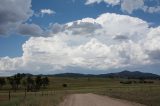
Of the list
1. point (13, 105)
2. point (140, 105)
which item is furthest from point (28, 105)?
point (140, 105)

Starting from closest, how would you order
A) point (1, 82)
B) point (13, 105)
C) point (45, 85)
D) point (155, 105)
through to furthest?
point (13, 105), point (155, 105), point (1, 82), point (45, 85)

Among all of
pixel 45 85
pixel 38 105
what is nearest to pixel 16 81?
pixel 45 85

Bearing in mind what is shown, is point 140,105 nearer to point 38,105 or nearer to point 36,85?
point 38,105

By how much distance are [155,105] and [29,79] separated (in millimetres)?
143759

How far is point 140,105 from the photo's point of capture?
31438mm

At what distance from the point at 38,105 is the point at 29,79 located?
14137 centimetres

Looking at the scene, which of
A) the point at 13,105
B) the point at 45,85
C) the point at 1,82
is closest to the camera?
the point at 13,105

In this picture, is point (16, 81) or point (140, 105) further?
point (16, 81)

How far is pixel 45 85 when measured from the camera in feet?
610

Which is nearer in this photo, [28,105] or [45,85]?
[28,105]

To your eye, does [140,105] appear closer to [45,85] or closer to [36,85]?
[36,85]

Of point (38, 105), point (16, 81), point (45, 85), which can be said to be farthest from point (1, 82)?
point (38, 105)

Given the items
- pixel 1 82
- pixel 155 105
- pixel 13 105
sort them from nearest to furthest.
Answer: pixel 13 105, pixel 155 105, pixel 1 82

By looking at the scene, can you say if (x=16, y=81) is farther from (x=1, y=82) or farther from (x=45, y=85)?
(x=45, y=85)
